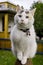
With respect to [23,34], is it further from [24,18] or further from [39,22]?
[39,22]

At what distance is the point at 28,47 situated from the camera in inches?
78.4

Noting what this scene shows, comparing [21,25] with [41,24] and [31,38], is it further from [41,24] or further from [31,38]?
[41,24]

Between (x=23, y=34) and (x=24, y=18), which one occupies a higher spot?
(x=24, y=18)

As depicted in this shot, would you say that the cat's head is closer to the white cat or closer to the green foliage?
the white cat

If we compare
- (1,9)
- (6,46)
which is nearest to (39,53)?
(6,46)

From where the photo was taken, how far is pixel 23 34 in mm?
1932

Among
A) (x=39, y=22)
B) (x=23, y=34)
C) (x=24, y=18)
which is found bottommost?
(x=39, y=22)

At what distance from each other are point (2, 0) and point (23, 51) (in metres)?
10.6

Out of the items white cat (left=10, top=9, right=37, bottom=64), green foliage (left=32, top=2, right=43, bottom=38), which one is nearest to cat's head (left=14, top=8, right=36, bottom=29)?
white cat (left=10, top=9, right=37, bottom=64)

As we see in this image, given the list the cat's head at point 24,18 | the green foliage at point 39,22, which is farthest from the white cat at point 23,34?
the green foliage at point 39,22

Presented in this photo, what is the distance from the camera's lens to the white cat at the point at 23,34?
6.24ft

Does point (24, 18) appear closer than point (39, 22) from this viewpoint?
Yes

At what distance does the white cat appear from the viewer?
6.24 ft

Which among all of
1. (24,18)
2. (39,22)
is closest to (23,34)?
(24,18)
